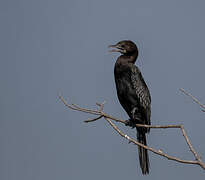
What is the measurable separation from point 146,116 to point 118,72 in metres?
0.90

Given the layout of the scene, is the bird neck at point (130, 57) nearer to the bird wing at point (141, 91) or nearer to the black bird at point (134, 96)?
the black bird at point (134, 96)

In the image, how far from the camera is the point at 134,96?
7.11 m

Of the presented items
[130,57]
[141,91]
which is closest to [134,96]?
[141,91]

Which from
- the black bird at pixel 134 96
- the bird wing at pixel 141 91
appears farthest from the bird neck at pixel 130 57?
the bird wing at pixel 141 91

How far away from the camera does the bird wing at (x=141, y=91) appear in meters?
7.11

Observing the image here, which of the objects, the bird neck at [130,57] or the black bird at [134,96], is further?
the bird neck at [130,57]

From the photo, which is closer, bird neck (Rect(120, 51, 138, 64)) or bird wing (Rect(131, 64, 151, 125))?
bird wing (Rect(131, 64, 151, 125))

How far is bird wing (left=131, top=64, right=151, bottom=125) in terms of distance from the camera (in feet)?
23.3

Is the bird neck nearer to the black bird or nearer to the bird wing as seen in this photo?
the black bird

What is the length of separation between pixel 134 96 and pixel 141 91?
6.4 inches

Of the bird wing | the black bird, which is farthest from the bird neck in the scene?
the bird wing

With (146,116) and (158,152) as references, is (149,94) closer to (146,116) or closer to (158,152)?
(146,116)

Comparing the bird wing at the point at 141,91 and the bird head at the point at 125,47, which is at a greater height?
the bird head at the point at 125,47

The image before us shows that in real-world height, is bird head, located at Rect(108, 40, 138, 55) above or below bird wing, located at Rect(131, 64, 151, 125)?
above
